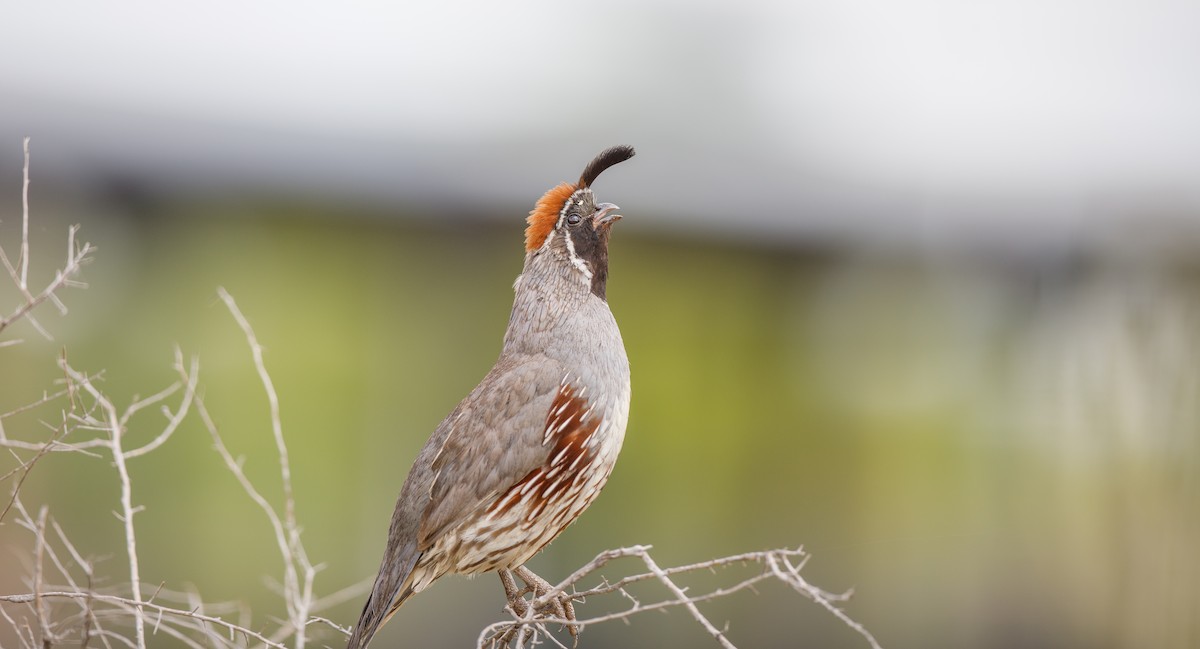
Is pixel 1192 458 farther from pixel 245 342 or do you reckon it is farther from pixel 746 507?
pixel 245 342

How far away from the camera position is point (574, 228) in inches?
95.9

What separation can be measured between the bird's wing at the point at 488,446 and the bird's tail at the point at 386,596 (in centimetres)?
7

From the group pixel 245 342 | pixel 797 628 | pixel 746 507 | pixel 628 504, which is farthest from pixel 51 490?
pixel 797 628

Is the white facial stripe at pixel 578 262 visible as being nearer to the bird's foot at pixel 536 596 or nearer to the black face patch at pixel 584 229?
the black face patch at pixel 584 229

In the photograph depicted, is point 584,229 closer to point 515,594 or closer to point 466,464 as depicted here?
point 466,464

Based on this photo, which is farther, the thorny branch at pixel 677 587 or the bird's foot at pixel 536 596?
the bird's foot at pixel 536 596

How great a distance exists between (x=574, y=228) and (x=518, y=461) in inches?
21.4

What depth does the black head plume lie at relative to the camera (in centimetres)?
224

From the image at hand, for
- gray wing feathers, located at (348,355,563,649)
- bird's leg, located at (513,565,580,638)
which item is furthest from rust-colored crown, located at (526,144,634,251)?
bird's leg, located at (513,565,580,638)

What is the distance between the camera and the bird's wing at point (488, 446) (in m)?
2.24

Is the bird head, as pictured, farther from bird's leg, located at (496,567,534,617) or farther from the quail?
bird's leg, located at (496,567,534,617)

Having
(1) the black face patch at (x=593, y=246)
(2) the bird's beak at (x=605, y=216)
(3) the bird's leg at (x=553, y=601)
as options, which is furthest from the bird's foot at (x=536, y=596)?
(2) the bird's beak at (x=605, y=216)

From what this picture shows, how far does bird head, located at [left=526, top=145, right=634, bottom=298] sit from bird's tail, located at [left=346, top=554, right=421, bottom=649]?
731 mm

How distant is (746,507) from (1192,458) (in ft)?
7.87
